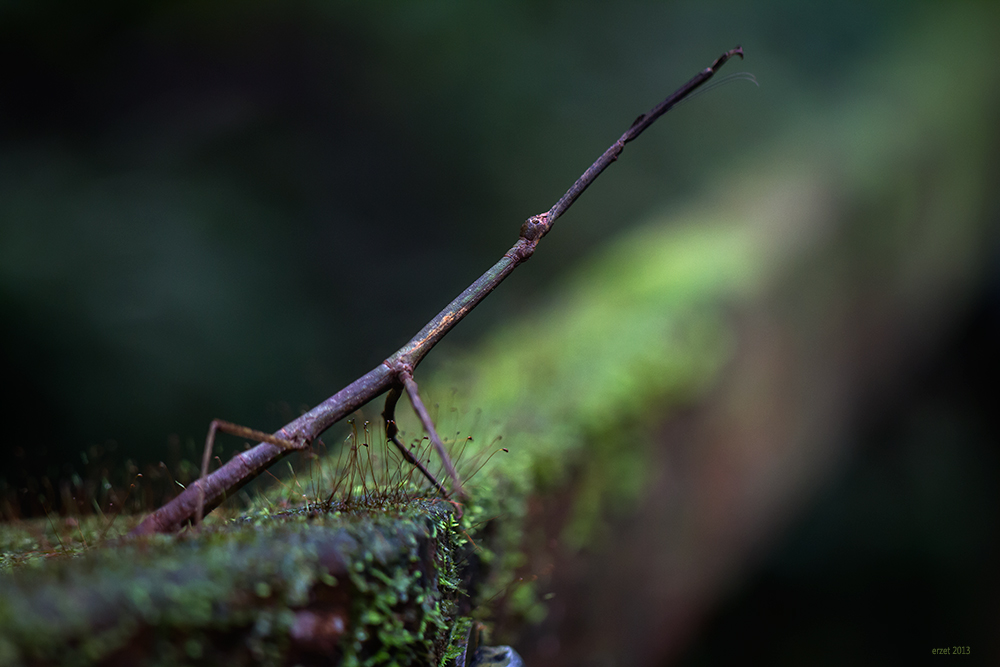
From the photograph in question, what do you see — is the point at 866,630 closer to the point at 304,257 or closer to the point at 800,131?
the point at 800,131

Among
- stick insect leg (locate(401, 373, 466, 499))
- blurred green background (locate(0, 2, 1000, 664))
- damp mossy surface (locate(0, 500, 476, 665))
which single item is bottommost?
damp mossy surface (locate(0, 500, 476, 665))

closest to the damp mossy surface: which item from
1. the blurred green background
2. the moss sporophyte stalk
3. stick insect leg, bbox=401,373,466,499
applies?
the moss sporophyte stalk

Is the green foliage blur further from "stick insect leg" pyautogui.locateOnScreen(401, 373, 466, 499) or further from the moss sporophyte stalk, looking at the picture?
"stick insect leg" pyautogui.locateOnScreen(401, 373, 466, 499)

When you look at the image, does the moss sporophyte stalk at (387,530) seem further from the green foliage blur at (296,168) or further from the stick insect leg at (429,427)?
the green foliage blur at (296,168)

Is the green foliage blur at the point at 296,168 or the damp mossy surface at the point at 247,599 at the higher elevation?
the green foliage blur at the point at 296,168

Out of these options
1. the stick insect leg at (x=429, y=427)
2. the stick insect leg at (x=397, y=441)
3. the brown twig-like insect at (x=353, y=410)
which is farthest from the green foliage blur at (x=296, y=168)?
the stick insect leg at (x=429, y=427)

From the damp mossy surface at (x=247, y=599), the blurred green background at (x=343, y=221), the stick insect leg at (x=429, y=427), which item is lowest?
the damp mossy surface at (x=247, y=599)

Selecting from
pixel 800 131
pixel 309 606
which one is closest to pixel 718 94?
pixel 800 131
